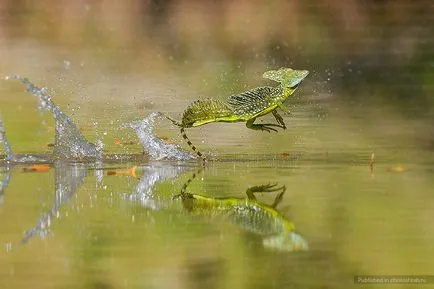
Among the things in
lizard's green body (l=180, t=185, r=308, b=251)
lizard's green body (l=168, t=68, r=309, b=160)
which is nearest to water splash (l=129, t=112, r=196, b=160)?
lizard's green body (l=168, t=68, r=309, b=160)

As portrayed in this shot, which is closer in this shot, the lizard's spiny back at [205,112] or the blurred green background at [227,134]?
the blurred green background at [227,134]

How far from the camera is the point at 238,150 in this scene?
990 centimetres

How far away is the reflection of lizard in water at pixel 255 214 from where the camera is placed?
255 inches

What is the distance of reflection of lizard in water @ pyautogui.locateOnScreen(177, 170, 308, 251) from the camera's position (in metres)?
6.48

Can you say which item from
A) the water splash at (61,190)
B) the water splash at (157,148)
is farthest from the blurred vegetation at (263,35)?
the water splash at (61,190)

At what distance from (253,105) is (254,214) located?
5.66 feet

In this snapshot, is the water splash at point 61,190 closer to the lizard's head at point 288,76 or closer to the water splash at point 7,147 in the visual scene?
the water splash at point 7,147

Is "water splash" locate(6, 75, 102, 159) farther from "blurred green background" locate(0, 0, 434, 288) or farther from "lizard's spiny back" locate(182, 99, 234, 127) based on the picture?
"lizard's spiny back" locate(182, 99, 234, 127)

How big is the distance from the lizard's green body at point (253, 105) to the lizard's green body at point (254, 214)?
2.64 feet

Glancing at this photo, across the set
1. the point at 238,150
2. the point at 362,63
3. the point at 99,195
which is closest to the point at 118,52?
the point at 362,63

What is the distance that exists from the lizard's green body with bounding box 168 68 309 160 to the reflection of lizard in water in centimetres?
76

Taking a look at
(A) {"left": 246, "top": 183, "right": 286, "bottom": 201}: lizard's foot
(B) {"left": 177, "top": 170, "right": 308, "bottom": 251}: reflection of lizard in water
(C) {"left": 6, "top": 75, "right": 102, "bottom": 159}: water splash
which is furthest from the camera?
(C) {"left": 6, "top": 75, "right": 102, "bottom": 159}: water splash

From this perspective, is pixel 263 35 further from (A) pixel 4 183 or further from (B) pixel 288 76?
(A) pixel 4 183

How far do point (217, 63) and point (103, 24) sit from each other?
3.90 m
